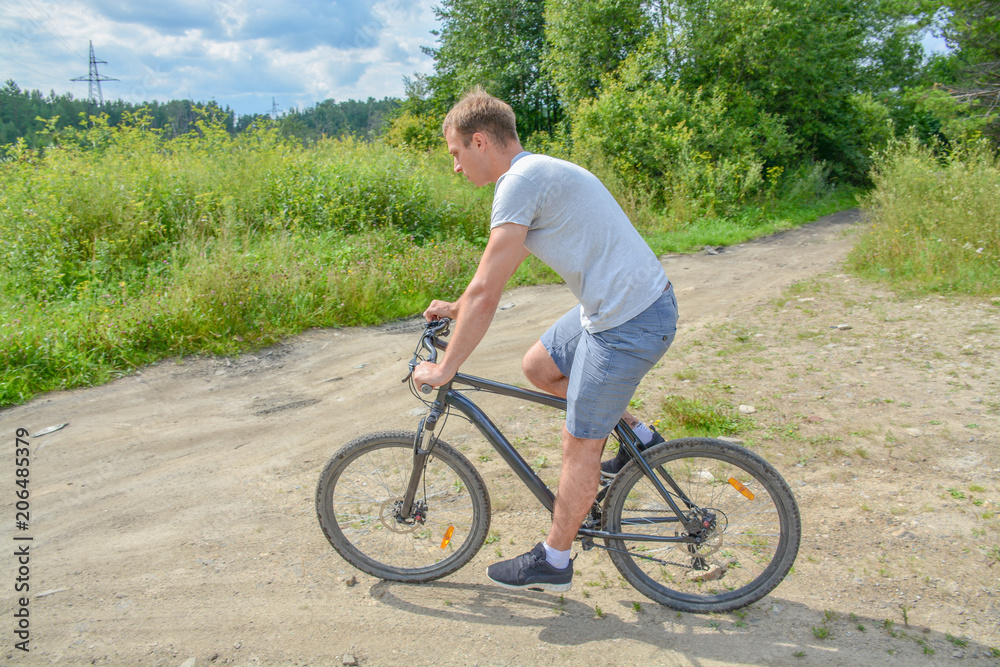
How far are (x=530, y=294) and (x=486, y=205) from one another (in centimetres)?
330

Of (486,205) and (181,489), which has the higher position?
(486,205)

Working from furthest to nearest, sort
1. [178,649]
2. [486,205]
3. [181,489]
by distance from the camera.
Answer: [486,205] → [181,489] → [178,649]

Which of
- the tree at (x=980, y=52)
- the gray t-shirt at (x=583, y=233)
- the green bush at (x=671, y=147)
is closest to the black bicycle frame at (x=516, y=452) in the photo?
the gray t-shirt at (x=583, y=233)

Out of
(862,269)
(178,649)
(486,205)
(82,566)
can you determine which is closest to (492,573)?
(178,649)

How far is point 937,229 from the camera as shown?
8422mm

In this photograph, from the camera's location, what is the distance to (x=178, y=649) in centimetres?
269

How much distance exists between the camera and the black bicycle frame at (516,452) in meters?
2.78

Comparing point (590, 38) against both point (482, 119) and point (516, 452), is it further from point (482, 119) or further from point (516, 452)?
point (516, 452)

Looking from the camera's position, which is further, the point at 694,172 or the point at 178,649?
the point at 694,172

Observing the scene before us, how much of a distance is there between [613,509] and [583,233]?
1306 millimetres

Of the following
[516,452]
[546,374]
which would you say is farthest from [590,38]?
[516,452]

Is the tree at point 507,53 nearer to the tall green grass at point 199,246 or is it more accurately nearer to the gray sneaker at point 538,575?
the tall green grass at point 199,246

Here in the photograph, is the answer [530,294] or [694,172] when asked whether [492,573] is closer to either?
[530,294]

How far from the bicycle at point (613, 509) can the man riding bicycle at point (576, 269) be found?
0.84 ft
